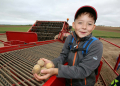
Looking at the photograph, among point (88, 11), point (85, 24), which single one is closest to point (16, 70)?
point (85, 24)

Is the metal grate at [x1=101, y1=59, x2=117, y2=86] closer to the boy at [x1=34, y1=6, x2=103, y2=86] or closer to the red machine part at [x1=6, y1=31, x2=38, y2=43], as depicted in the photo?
the boy at [x1=34, y1=6, x2=103, y2=86]

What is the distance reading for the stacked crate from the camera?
5281 millimetres

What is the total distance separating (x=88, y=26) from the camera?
0.89 metres

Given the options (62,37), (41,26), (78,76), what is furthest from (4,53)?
(41,26)

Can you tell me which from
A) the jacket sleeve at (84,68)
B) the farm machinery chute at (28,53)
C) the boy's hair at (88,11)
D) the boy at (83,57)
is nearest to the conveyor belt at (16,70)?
the farm machinery chute at (28,53)

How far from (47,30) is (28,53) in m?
3.75

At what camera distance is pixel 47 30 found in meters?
5.61

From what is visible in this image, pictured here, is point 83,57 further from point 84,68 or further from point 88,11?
point 88,11

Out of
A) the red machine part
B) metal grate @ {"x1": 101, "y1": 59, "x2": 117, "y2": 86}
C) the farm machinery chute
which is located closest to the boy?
the farm machinery chute

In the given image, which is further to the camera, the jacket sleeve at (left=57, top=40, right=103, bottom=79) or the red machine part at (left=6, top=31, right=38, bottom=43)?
the red machine part at (left=6, top=31, right=38, bottom=43)

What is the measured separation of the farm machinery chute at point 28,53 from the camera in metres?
1.17

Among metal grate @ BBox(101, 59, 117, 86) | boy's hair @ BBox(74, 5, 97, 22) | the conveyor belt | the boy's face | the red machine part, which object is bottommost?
metal grate @ BBox(101, 59, 117, 86)

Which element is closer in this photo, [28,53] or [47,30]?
[28,53]

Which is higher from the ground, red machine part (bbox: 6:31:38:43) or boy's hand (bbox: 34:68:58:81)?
red machine part (bbox: 6:31:38:43)
